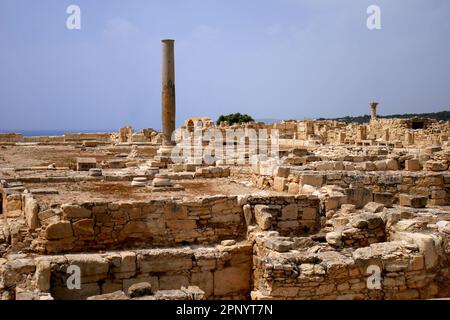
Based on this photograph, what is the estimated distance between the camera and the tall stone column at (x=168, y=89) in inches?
723

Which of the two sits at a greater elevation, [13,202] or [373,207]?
[13,202]

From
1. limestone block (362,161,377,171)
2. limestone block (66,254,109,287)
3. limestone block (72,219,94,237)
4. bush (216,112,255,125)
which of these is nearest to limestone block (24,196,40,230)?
limestone block (72,219,94,237)

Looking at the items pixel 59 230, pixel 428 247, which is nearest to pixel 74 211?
pixel 59 230

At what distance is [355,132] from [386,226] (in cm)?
2797

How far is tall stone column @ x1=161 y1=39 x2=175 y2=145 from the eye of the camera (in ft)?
60.2

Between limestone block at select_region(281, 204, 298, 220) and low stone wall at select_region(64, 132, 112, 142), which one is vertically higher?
low stone wall at select_region(64, 132, 112, 142)

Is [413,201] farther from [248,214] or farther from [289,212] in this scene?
[248,214]

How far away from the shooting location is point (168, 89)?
61.1ft

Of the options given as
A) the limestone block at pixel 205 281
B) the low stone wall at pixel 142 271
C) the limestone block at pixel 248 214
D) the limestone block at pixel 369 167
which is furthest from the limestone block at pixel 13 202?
the limestone block at pixel 369 167

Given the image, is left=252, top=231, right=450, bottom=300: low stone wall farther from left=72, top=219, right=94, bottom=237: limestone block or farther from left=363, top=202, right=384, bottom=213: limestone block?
left=72, top=219, right=94, bottom=237: limestone block

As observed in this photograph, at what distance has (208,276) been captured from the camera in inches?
307
